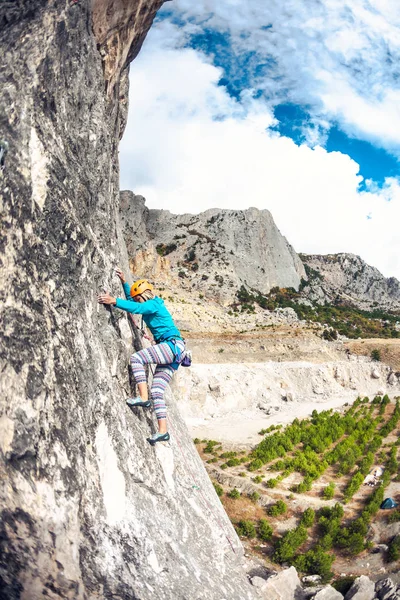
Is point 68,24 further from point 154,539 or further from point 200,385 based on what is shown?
point 200,385

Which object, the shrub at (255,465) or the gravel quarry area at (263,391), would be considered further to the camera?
the gravel quarry area at (263,391)

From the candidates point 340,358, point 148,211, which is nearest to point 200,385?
point 340,358

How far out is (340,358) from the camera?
1634 inches

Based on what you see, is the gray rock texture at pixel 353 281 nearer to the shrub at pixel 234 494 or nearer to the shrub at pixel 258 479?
the shrub at pixel 258 479

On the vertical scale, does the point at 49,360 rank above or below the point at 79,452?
above

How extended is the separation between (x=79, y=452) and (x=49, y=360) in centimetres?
118

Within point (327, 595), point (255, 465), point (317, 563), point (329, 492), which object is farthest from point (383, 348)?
point (327, 595)

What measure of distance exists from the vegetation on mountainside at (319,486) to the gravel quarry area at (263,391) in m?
2.82

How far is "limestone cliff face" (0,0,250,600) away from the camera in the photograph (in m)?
4.63

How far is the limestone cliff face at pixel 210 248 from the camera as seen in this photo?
6050 cm

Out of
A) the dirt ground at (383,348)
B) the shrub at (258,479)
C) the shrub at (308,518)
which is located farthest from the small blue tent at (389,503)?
the dirt ground at (383,348)

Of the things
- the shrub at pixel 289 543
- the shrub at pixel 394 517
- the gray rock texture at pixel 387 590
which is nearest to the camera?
A: the gray rock texture at pixel 387 590

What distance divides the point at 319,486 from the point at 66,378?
1614 centimetres

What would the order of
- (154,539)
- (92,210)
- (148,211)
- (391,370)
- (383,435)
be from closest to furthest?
1. (154,539)
2. (92,210)
3. (383,435)
4. (391,370)
5. (148,211)
